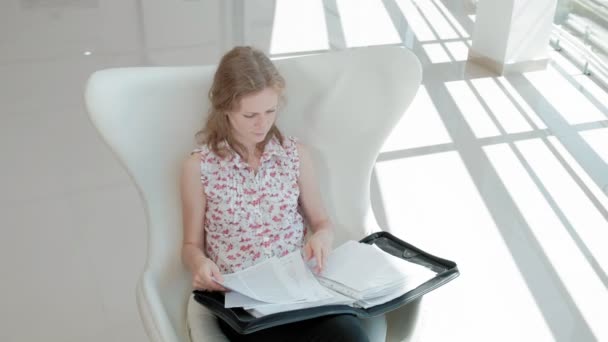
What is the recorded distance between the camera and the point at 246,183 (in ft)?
5.97

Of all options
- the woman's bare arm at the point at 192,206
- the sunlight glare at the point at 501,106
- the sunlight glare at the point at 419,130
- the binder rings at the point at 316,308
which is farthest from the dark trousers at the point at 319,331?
the sunlight glare at the point at 501,106

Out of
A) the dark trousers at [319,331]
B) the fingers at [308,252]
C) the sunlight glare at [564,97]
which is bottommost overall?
the sunlight glare at [564,97]

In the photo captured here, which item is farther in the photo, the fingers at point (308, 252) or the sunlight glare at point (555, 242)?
the sunlight glare at point (555, 242)

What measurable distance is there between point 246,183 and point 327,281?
31cm

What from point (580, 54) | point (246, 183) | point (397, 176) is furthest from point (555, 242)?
point (580, 54)

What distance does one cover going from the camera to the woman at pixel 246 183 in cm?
173

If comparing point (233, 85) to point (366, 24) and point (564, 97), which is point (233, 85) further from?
point (366, 24)

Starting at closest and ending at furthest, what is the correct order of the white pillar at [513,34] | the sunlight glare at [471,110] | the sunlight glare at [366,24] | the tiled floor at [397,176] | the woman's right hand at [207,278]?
the woman's right hand at [207,278], the tiled floor at [397,176], the sunlight glare at [471,110], the white pillar at [513,34], the sunlight glare at [366,24]

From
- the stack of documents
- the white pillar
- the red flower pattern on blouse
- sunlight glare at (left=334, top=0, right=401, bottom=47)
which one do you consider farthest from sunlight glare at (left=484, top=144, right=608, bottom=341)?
sunlight glare at (left=334, top=0, right=401, bottom=47)

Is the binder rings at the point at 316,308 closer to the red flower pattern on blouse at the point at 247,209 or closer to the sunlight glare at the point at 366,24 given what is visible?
the red flower pattern on blouse at the point at 247,209

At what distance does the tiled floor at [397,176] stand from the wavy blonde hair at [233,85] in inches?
22.9

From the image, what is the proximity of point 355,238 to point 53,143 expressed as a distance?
1.83 meters

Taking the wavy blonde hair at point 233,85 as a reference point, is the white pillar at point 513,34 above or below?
below

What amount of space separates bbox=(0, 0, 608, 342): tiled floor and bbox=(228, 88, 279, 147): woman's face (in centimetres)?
52
